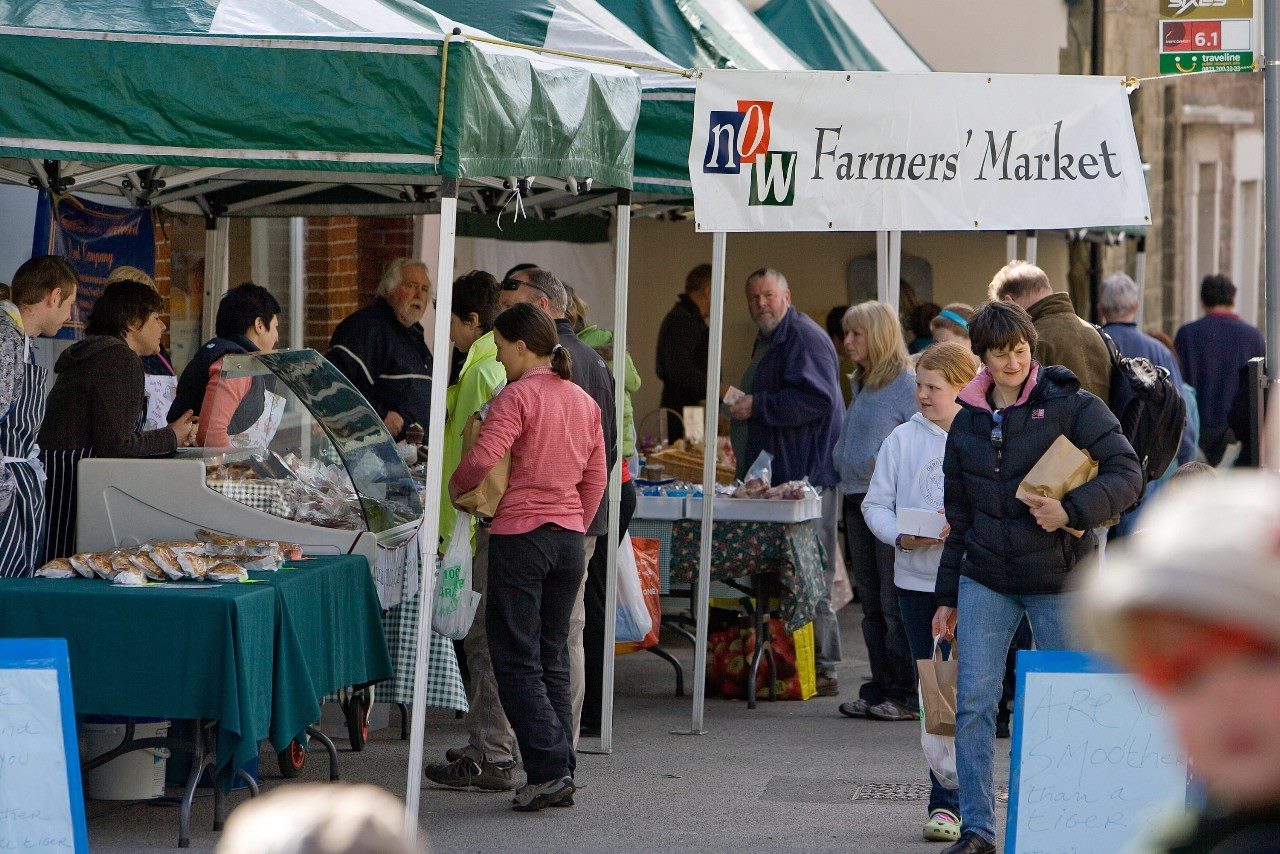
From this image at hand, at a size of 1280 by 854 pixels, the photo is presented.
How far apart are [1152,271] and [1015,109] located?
12.0 m

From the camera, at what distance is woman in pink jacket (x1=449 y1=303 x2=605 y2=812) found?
223 inches

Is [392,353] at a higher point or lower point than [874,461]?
higher

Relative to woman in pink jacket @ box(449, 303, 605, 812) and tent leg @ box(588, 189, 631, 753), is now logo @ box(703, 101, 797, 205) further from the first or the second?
woman in pink jacket @ box(449, 303, 605, 812)

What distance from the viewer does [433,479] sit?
5.21 m

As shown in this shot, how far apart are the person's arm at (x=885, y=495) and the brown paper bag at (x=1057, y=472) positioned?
4.20ft

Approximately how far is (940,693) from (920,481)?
47.2 inches

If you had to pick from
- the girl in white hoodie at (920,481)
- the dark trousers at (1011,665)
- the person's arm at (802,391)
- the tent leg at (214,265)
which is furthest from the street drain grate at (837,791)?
the tent leg at (214,265)

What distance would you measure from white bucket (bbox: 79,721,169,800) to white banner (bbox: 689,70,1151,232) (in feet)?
8.97

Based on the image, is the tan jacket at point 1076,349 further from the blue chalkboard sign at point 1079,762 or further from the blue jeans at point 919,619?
the blue chalkboard sign at point 1079,762

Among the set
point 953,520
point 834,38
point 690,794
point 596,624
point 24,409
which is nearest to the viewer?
point 953,520

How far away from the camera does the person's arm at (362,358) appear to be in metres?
8.36

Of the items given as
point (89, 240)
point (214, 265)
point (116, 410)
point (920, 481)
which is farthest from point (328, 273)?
point (920, 481)

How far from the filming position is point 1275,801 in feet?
4.00

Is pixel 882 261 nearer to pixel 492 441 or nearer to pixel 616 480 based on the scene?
pixel 616 480
